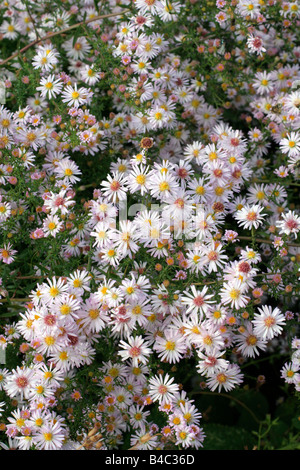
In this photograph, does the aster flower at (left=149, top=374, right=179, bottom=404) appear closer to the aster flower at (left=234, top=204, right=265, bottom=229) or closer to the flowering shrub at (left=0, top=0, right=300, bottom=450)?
the flowering shrub at (left=0, top=0, right=300, bottom=450)

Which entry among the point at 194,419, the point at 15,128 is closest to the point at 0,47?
the point at 15,128

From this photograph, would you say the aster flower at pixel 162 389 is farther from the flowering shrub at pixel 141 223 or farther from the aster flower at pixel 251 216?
the aster flower at pixel 251 216

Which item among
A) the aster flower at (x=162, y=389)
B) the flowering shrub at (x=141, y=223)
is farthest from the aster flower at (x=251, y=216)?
the aster flower at (x=162, y=389)

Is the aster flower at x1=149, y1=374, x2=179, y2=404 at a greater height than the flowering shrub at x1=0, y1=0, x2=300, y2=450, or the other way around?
the flowering shrub at x1=0, y1=0, x2=300, y2=450

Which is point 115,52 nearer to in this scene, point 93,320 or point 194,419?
point 93,320

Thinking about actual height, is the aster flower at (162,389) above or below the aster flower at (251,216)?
below

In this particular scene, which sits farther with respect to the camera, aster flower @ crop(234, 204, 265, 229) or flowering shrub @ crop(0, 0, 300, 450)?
aster flower @ crop(234, 204, 265, 229)

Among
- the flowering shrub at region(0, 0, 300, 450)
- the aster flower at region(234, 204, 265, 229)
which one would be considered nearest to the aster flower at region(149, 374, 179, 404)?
the flowering shrub at region(0, 0, 300, 450)

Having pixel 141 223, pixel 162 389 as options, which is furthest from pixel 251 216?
pixel 162 389

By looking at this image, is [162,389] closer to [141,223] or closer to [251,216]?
[141,223]
